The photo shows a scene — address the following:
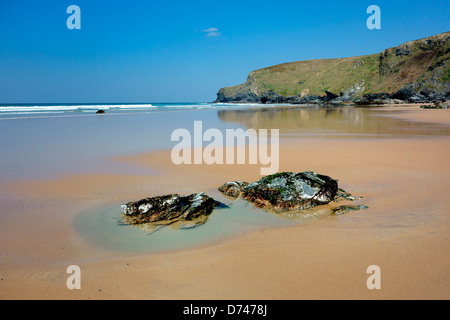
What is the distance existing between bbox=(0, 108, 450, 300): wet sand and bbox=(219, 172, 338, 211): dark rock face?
1.73ft

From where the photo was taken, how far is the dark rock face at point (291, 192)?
4.37 meters

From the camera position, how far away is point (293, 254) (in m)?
3.02

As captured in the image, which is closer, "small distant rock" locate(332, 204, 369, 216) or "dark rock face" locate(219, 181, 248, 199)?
"small distant rock" locate(332, 204, 369, 216)

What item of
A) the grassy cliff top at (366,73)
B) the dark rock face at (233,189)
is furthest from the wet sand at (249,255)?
the grassy cliff top at (366,73)

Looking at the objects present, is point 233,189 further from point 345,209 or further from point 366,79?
point 366,79

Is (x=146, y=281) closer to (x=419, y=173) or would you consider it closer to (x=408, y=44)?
(x=419, y=173)

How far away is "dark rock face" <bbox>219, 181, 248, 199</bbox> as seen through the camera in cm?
495

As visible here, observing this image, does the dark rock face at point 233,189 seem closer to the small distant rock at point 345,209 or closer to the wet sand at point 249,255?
the wet sand at point 249,255

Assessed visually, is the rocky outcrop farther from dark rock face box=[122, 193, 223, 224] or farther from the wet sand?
dark rock face box=[122, 193, 223, 224]

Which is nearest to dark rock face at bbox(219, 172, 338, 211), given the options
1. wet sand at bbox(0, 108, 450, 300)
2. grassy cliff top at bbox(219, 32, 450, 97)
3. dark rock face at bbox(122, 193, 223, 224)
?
wet sand at bbox(0, 108, 450, 300)

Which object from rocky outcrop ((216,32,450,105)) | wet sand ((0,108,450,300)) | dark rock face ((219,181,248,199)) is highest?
rocky outcrop ((216,32,450,105))
